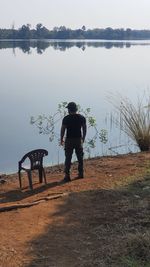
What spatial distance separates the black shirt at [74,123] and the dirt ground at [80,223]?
753mm

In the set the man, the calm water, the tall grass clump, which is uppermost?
the man

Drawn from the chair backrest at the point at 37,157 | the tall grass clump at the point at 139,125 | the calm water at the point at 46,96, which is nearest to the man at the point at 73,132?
the chair backrest at the point at 37,157

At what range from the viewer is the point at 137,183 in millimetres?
8273

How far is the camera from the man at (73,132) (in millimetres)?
9016

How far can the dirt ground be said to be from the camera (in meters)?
5.20

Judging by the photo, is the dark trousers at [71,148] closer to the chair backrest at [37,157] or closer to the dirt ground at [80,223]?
the dirt ground at [80,223]

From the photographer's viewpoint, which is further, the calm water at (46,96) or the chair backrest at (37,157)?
the calm water at (46,96)

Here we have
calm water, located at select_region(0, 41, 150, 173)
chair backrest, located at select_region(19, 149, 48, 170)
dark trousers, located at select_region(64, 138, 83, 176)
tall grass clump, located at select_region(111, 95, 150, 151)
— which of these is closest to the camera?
chair backrest, located at select_region(19, 149, 48, 170)

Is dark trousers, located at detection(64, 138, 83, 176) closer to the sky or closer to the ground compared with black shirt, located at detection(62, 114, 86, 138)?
closer to the ground

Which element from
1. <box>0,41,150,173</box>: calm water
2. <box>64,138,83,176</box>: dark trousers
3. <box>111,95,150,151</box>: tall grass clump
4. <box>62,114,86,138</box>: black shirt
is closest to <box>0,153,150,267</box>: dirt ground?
<box>64,138,83,176</box>: dark trousers

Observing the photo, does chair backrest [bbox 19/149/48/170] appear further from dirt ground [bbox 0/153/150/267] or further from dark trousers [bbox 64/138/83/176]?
dark trousers [bbox 64/138/83/176]

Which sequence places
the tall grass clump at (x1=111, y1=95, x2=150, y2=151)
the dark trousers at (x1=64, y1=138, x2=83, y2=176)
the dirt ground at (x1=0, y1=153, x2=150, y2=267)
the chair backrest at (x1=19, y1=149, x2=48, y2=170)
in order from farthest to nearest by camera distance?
the tall grass clump at (x1=111, y1=95, x2=150, y2=151)
the dark trousers at (x1=64, y1=138, x2=83, y2=176)
the chair backrest at (x1=19, y1=149, x2=48, y2=170)
the dirt ground at (x1=0, y1=153, x2=150, y2=267)

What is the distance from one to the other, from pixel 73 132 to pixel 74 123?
17 centimetres

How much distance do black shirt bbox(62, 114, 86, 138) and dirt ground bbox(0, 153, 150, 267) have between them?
753 millimetres
